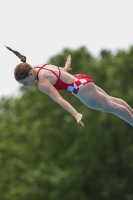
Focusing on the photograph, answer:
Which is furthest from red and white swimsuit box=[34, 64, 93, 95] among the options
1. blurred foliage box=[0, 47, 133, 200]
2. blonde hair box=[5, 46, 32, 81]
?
blurred foliage box=[0, 47, 133, 200]

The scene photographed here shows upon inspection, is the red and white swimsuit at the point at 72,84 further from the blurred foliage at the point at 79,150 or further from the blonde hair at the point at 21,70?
the blurred foliage at the point at 79,150

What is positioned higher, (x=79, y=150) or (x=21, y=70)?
(x=21, y=70)

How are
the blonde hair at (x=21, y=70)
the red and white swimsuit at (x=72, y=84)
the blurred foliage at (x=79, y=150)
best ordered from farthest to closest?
the blurred foliage at (x=79, y=150), the red and white swimsuit at (x=72, y=84), the blonde hair at (x=21, y=70)

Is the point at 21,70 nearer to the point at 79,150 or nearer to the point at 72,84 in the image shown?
the point at 72,84

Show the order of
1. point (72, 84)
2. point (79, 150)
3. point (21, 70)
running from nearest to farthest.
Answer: point (21, 70) < point (72, 84) < point (79, 150)

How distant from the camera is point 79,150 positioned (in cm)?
3434

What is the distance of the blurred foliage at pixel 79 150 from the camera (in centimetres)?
3341

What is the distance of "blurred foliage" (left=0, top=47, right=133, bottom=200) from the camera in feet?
110

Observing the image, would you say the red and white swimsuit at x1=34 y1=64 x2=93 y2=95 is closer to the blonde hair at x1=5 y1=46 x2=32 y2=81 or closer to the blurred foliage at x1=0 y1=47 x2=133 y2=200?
the blonde hair at x1=5 y1=46 x2=32 y2=81

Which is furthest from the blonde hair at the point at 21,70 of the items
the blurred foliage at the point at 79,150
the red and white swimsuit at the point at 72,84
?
the blurred foliage at the point at 79,150

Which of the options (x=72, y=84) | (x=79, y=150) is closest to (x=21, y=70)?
(x=72, y=84)

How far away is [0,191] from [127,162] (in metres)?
8.99

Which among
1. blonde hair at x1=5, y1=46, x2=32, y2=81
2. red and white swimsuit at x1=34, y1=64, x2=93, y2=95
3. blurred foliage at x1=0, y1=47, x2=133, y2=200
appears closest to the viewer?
blonde hair at x1=5, y1=46, x2=32, y2=81

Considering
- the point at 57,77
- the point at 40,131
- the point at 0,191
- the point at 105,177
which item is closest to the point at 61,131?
the point at 40,131
